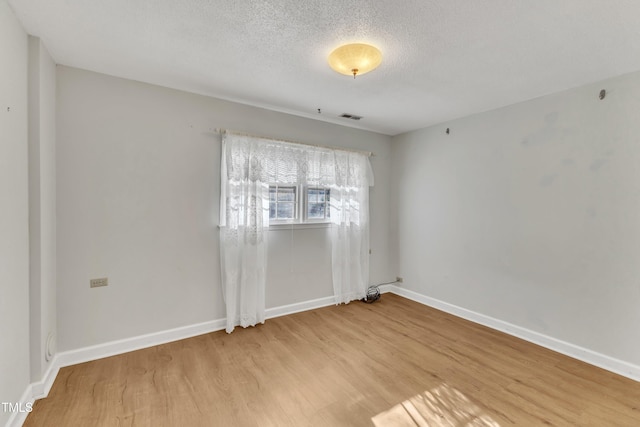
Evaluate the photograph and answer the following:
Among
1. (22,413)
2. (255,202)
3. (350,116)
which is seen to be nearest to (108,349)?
(22,413)

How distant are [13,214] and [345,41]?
2.36 metres

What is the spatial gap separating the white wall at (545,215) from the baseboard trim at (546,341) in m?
0.05

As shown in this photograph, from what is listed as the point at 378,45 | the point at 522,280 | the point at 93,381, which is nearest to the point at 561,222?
the point at 522,280

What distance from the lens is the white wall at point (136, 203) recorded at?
2352 millimetres

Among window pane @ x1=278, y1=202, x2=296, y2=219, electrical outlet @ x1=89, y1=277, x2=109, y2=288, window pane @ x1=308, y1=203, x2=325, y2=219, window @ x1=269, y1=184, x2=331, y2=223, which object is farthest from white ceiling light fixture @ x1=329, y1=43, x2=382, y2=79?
electrical outlet @ x1=89, y1=277, x2=109, y2=288

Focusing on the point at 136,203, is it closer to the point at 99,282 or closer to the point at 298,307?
the point at 99,282

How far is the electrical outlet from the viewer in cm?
243

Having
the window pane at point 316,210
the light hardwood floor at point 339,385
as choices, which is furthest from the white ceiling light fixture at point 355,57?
the light hardwood floor at point 339,385

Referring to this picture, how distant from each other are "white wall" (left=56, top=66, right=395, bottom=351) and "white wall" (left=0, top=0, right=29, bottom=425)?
54 cm

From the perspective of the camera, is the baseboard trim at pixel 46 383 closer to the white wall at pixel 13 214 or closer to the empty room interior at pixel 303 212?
the empty room interior at pixel 303 212

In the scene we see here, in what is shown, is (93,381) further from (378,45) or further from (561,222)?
(561,222)

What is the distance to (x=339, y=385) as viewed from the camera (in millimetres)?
2143

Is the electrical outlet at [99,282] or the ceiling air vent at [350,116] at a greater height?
the ceiling air vent at [350,116]

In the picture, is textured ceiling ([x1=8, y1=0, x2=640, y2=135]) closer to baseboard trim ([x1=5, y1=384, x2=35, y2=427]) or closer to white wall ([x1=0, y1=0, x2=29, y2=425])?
white wall ([x1=0, y1=0, x2=29, y2=425])
